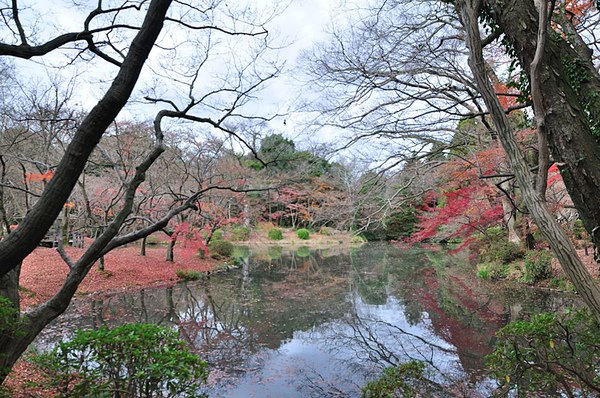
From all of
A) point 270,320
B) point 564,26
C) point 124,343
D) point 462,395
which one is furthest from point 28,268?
point 564,26

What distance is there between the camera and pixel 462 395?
3887 mm

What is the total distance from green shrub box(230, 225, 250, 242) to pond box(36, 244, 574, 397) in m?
8.49

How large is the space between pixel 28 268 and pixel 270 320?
6.83m

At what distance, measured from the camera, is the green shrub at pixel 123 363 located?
2.38m

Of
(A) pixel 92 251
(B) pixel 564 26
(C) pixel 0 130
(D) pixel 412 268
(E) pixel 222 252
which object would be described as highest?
(C) pixel 0 130

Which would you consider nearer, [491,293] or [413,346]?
[413,346]

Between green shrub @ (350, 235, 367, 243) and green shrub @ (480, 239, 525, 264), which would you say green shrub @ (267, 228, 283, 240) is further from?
green shrub @ (480, 239, 525, 264)

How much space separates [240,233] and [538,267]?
15871 millimetres

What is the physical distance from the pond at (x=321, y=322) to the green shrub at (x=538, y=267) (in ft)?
1.75

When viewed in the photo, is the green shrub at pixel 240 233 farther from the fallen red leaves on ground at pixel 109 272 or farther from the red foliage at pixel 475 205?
the red foliage at pixel 475 205

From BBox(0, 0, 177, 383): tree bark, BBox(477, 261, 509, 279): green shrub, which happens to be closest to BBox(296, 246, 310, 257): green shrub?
BBox(477, 261, 509, 279): green shrub

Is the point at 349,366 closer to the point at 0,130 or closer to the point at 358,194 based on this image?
the point at 358,194

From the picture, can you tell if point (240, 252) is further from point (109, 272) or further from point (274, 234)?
point (109, 272)

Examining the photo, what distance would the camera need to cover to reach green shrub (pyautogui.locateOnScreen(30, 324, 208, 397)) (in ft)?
7.82
